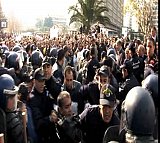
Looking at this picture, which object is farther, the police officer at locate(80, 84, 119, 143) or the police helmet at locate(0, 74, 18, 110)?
the police officer at locate(80, 84, 119, 143)

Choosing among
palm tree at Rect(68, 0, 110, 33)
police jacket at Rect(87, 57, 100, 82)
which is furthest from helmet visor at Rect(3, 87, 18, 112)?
palm tree at Rect(68, 0, 110, 33)

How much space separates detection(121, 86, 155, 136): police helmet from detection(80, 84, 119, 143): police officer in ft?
4.66

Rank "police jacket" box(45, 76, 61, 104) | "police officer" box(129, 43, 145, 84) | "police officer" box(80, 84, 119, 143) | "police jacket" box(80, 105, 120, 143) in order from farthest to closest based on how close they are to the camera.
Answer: "police officer" box(129, 43, 145, 84) < "police jacket" box(45, 76, 61, 104) < "police jacket" box(80, 105, 120, 143) < "police officer" box(80, 84, 119, 143)

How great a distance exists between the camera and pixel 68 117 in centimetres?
447

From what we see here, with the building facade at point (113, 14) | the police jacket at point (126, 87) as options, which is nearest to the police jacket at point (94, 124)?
the police jacket at point (126, 87)

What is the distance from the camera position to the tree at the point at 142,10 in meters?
41.0

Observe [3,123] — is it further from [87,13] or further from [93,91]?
[87,13]

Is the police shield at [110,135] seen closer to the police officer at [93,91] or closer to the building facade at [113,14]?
the police officer at [93,91]

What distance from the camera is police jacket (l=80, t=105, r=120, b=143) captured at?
4.43 m

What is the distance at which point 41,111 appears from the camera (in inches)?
209

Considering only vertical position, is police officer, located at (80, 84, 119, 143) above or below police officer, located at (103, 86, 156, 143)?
below

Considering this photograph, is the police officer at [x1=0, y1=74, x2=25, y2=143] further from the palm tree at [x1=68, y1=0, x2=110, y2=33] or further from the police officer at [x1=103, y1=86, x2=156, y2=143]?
the palm tree at [x1=68, y1=0, x2=110, y2=33]

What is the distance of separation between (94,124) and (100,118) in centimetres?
Answer: 9

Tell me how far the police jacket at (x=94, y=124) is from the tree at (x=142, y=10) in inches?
1456
